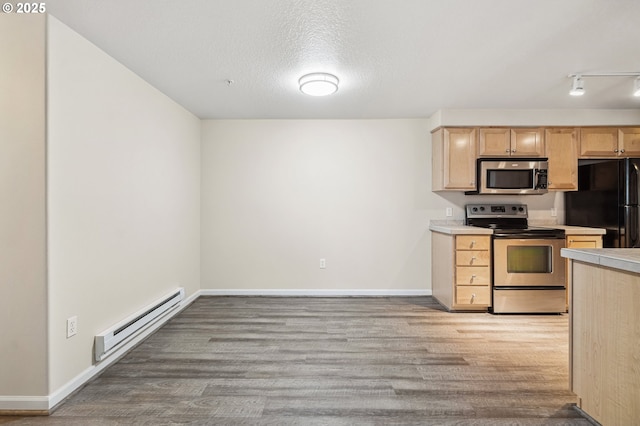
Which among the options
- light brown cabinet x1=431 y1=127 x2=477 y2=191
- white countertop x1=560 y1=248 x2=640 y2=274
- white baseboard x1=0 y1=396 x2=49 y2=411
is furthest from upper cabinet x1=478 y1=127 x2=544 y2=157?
white baseboard x1=0 y1=396 x2=49 y2=411

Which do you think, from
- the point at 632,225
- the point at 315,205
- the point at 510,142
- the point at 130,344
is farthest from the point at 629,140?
the point at 130,344

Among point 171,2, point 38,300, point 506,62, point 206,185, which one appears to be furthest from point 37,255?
point 506,62

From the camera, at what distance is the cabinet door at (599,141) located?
4117mm

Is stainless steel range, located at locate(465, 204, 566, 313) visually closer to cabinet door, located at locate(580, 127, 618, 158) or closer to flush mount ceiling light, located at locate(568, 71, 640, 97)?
cabinet door, located at locate(580, 127, 618, 158)

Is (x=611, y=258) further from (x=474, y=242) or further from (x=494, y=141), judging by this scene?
(x=494, y=141)

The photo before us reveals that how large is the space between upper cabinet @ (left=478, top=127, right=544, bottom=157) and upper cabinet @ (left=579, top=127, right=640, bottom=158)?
21.9 inches

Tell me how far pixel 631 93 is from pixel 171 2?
14.3 ft

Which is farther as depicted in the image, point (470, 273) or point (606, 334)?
point (470, 273)

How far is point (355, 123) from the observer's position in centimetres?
454

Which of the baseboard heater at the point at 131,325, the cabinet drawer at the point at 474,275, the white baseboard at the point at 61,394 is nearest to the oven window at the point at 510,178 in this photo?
the cabinet drawer at the point at 474,275

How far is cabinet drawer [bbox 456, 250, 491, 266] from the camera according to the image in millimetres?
3836

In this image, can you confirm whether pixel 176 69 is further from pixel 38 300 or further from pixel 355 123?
pixel 355 123

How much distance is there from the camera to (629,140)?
412 centimetres

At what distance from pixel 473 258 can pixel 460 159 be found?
1.22 meters
